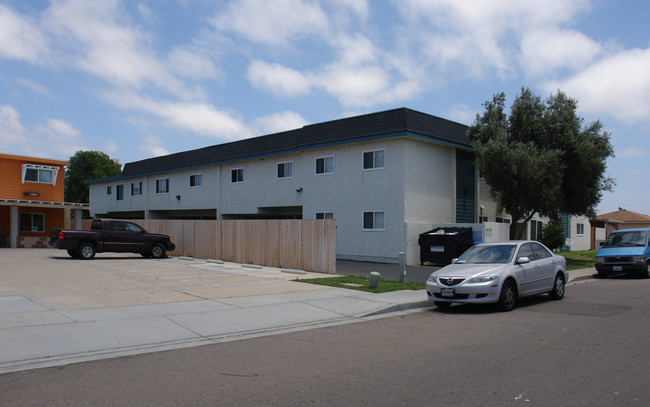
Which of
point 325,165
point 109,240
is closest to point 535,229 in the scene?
point 325,165

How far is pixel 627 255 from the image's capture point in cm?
1853

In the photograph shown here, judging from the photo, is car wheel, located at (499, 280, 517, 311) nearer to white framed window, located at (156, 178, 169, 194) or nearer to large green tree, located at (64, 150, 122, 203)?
white framed window, located at (156, 178, 169, 194)

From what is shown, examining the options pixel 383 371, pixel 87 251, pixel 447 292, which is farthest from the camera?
pixel 87 251

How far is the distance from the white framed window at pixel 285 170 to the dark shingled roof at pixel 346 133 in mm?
821

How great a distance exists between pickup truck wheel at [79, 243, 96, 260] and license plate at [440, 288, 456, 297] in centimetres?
1755

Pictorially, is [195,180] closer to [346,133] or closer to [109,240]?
[109,240]

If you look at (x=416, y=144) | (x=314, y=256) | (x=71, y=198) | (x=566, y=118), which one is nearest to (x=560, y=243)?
A: (x=566, y=118)

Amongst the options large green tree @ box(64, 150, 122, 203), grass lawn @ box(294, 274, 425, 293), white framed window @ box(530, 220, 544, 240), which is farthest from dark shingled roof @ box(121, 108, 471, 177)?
large green tree @ box(64, 150, 122, 203)

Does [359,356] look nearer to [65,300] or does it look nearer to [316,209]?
[65,300]

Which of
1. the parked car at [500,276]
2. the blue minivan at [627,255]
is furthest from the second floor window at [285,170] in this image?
the parked car at [500,276]

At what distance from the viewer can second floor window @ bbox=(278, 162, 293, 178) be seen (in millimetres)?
28359

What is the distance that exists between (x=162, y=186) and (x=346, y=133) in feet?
64.4

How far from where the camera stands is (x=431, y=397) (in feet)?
17.1

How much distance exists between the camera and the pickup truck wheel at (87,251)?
22688mm
